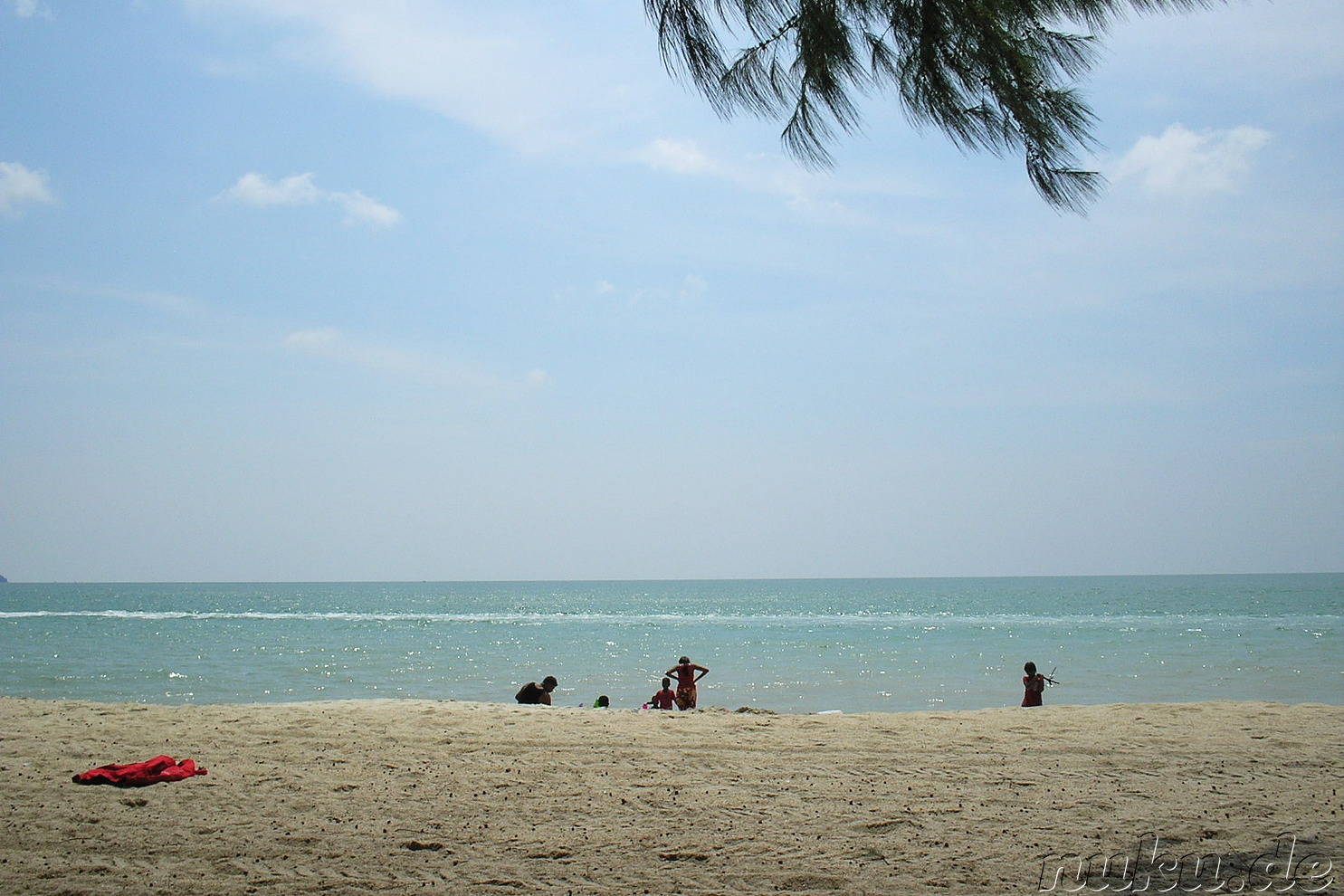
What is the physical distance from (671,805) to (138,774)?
3.98 meters

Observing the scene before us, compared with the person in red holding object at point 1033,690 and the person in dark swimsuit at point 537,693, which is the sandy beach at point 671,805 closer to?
the person in dark swimsuit at point 537,693

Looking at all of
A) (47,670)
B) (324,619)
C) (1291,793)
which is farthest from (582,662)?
(324,619)

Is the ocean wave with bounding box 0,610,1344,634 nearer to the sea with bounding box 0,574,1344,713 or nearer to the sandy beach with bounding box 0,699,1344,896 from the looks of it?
the sea with bounding box 0,574,1344,713

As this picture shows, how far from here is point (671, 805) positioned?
6.22 m

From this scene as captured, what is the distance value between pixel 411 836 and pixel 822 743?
3926 millimetres

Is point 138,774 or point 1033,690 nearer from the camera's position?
point 138,774

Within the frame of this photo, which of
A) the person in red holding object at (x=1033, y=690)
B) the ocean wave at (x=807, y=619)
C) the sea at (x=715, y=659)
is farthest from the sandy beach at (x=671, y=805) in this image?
the ocean wave at (x=807, y=619)

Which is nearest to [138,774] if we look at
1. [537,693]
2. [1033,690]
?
[537,693]

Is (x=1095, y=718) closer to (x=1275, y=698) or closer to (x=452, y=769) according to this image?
(x=452, y=769)

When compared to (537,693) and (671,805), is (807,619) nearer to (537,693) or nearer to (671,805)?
(537,693)

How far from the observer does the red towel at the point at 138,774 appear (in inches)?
264

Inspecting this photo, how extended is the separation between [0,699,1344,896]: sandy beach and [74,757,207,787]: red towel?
13cm

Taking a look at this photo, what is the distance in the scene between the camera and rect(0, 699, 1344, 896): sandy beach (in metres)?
4.88

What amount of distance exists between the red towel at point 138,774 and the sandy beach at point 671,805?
0.13m
